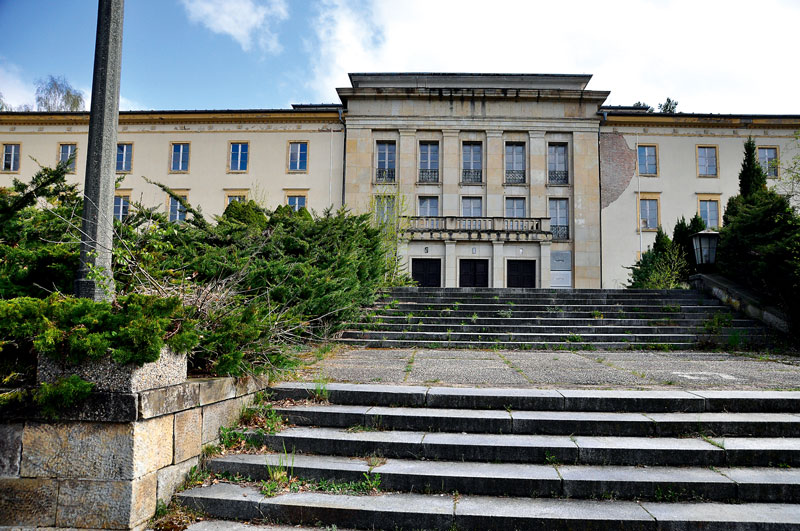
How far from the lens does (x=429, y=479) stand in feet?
12.5

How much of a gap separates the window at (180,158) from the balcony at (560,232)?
2256 centimetres

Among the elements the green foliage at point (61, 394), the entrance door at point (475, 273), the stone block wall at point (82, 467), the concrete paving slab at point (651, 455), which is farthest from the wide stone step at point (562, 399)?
the entrance door at point (475, 273)

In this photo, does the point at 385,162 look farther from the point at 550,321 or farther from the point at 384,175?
the point at 550,321

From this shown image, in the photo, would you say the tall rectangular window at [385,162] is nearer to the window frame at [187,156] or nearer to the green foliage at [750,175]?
the window frame at [187,156]

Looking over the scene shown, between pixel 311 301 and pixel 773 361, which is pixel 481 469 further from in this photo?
pixel 773 361

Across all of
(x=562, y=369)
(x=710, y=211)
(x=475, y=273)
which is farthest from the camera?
(x=710, y=211)

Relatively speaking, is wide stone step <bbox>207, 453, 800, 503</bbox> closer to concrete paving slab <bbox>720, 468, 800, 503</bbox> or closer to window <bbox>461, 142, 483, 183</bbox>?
concrete paving slab <bbox>720, 468, 800, 503</bbox>

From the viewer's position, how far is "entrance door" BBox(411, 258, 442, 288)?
25.1m

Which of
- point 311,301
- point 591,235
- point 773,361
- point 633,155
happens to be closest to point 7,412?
point 311,301

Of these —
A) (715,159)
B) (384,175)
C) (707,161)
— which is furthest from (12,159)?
(715,159)

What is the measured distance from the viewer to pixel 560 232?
28.2 metres

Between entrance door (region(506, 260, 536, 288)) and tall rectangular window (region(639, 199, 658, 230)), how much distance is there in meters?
8.28

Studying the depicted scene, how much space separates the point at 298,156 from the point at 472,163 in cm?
1059

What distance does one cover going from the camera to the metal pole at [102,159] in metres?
3.92
